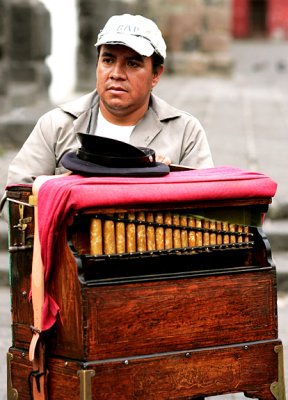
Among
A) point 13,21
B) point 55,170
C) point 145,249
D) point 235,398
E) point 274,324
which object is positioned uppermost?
point 13,21

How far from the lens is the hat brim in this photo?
377 centimetres

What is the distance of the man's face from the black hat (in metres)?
0.28

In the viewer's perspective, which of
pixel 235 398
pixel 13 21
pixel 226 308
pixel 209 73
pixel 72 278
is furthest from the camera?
pixel 209 73

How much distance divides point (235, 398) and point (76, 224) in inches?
71.1

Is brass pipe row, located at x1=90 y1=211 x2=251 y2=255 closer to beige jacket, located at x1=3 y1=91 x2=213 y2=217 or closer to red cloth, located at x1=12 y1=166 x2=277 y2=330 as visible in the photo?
red cloth, located at x1=12 y1=166 x2=277 y2=330

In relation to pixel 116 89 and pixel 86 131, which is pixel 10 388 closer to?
pixel 86 131

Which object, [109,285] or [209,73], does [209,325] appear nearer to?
[109,285]

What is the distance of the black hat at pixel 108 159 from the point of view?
3.78 meters

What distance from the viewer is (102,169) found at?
3789 mm

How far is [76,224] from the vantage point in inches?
145

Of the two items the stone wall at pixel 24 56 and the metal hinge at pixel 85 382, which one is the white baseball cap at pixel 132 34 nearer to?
the metal hinge at pixel 85 382

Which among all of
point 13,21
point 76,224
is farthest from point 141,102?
point 13,21

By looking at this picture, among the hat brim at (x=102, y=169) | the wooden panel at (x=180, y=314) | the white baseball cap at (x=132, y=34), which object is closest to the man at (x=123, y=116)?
the white baseball cap at (x=132, y=34)

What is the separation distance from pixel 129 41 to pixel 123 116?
329 mm
